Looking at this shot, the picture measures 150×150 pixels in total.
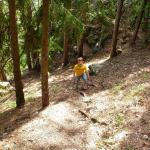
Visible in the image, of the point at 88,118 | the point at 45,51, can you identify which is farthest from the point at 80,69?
the point at 88,118

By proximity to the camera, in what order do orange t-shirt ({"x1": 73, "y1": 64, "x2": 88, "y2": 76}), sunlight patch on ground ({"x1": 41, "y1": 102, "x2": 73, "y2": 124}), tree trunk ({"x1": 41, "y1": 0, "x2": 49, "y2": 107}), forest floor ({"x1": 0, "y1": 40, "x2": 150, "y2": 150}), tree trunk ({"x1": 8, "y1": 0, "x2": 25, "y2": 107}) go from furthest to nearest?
orange t-shirt ({"x1": 73, "y1": 64, "x2": 88, "y2": 76}), tree trunk ({"x1": 8, "y1": 0, "x2": 25, "y2": 107}), sunlight patch on ground ({"x1": 41, "y1": 102, "x2": 73, "y2": 124}), tree trunk ({"x1": 41, "y1": 0, "x2": 49, "y2": 107}), forest floor ({"x1": 0, "y1": 40, "x2": 150, "y2": 150})

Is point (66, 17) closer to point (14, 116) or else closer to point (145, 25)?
point (14, 116)

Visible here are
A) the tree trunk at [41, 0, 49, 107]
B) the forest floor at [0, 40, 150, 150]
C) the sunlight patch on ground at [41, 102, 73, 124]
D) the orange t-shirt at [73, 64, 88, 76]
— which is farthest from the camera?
the orange t-shirt at [73, 64, 88, 76]

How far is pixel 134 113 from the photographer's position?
38.8ft

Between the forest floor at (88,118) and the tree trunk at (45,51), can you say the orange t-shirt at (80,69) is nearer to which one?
the forest floor at (88,118)

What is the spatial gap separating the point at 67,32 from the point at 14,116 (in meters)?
10.8

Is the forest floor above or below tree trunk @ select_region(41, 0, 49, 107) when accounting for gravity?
below

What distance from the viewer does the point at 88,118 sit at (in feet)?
40.0

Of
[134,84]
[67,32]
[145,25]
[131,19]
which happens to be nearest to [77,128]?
[134,84]

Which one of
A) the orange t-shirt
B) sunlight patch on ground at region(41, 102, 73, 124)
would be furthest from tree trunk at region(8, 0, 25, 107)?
the orange t-shirt

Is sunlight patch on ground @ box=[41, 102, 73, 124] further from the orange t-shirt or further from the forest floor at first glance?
the orange t-shirt

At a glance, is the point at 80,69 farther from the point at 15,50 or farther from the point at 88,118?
the point at 88,118

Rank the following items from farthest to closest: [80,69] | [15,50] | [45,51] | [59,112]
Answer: [80,69], [15,50], [59,112], [45,51]

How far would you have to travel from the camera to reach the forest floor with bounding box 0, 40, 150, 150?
1044cm
